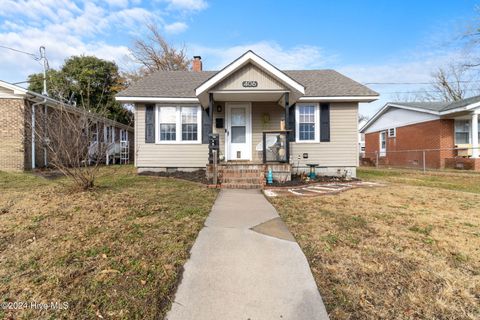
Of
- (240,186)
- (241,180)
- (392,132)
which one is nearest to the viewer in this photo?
(240,186)

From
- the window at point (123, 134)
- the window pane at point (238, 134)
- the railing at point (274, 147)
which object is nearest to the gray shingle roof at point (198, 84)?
the window pane at point (238, 134)

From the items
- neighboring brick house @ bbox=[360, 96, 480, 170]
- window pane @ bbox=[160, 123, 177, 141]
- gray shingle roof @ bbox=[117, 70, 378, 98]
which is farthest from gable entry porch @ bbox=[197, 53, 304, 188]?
neighboring brick house @ bbox=[360, 96, 480, 170]

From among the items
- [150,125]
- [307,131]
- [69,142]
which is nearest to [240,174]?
[307,131]

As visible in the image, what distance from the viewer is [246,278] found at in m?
2.56

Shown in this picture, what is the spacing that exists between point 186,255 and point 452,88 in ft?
135

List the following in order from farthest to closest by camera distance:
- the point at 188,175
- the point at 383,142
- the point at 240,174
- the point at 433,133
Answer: the point at 383,142, the point at 433,133, the point at 188,175, the point at 240,174

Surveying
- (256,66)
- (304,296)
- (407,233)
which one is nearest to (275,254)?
(304,296)

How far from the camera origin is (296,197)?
622cm

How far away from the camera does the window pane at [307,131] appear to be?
10195 millimetres

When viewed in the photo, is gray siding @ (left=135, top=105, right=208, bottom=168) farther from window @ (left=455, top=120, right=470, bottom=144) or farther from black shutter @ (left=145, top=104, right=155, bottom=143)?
window @ (left=455, top=120, right=470, bottom=144)

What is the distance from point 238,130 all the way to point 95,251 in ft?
26.1

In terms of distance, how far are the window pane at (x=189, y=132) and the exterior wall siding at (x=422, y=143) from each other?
13.3 meters

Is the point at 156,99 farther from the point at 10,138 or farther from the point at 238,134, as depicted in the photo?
the point at 10,138

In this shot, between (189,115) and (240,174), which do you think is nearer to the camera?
(240,174)
